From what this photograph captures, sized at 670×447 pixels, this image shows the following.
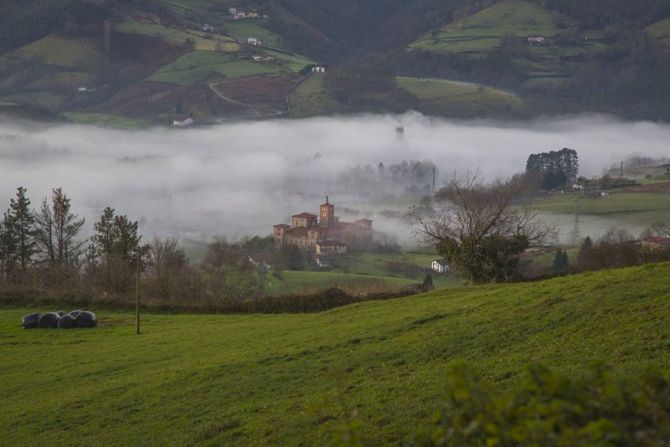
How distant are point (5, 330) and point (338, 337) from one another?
72.6 feet

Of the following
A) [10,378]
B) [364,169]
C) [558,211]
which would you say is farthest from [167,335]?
[364,169]

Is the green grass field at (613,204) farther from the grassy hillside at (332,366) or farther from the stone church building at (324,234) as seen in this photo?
the grassy hillside at (332,366)

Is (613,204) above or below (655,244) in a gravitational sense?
above

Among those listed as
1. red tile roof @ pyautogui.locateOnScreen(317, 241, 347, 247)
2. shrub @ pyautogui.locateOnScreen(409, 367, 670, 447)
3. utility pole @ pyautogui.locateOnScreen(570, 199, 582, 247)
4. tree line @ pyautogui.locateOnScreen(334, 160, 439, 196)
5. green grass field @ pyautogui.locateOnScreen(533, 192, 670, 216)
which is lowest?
red tile roof @ pyautogui.locateOnScreen(317, 241, 347, 247)

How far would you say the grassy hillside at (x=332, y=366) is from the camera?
50.3 feet

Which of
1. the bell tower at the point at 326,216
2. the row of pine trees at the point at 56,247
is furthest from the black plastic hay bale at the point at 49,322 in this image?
the bell tower at the point at 326,216

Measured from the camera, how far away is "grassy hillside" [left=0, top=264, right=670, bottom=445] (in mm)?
15344

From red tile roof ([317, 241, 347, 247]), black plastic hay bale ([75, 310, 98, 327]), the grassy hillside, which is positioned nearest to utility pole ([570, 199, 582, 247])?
red tile roof ([317, 241, 347, 247])

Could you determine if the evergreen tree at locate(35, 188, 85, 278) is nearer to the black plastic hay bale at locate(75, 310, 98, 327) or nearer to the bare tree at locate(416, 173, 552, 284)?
the black plastic hay bale at locate(75, 310, 98, 327)

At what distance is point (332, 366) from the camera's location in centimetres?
1998

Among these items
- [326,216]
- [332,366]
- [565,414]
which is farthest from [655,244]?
[326,216]

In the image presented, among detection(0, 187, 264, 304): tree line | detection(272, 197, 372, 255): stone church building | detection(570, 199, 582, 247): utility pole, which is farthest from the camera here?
detection(272, 197, 372, 255): stone church building

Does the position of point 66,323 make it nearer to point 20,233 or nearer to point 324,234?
point 20,233

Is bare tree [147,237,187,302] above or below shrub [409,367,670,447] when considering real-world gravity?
below
